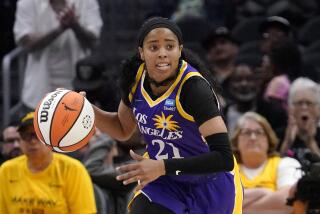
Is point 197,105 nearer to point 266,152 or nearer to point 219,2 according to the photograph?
point 266,152

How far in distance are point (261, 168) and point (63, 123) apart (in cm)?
253

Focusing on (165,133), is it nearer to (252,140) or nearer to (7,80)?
(252,140)

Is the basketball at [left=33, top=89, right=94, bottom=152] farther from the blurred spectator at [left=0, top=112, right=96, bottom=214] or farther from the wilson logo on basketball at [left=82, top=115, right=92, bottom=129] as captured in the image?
the blurred spectator at [left=0, top=112, right=96, bottom=214]

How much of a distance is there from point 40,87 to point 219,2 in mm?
3051

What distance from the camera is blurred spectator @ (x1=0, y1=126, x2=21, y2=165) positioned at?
309 inches

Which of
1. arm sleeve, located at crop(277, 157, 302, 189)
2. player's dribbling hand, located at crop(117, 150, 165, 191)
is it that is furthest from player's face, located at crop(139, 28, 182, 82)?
arm sleeve, located at crop(277, 157, 302, 189)

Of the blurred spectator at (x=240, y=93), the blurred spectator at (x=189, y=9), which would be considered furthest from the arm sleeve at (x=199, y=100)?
the blurred spectator at (x=189, y=9)

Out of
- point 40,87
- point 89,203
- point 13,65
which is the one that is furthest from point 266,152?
point 13,65

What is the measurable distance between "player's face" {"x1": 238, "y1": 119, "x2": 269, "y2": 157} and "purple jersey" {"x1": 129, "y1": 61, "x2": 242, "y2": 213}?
6.20 ft

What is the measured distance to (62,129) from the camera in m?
5.10

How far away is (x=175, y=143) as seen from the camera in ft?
16.6

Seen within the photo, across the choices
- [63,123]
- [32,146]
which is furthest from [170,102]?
[32,146]

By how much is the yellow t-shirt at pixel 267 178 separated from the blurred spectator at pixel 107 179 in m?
0.99

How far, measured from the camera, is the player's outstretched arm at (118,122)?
5453 millimetres
